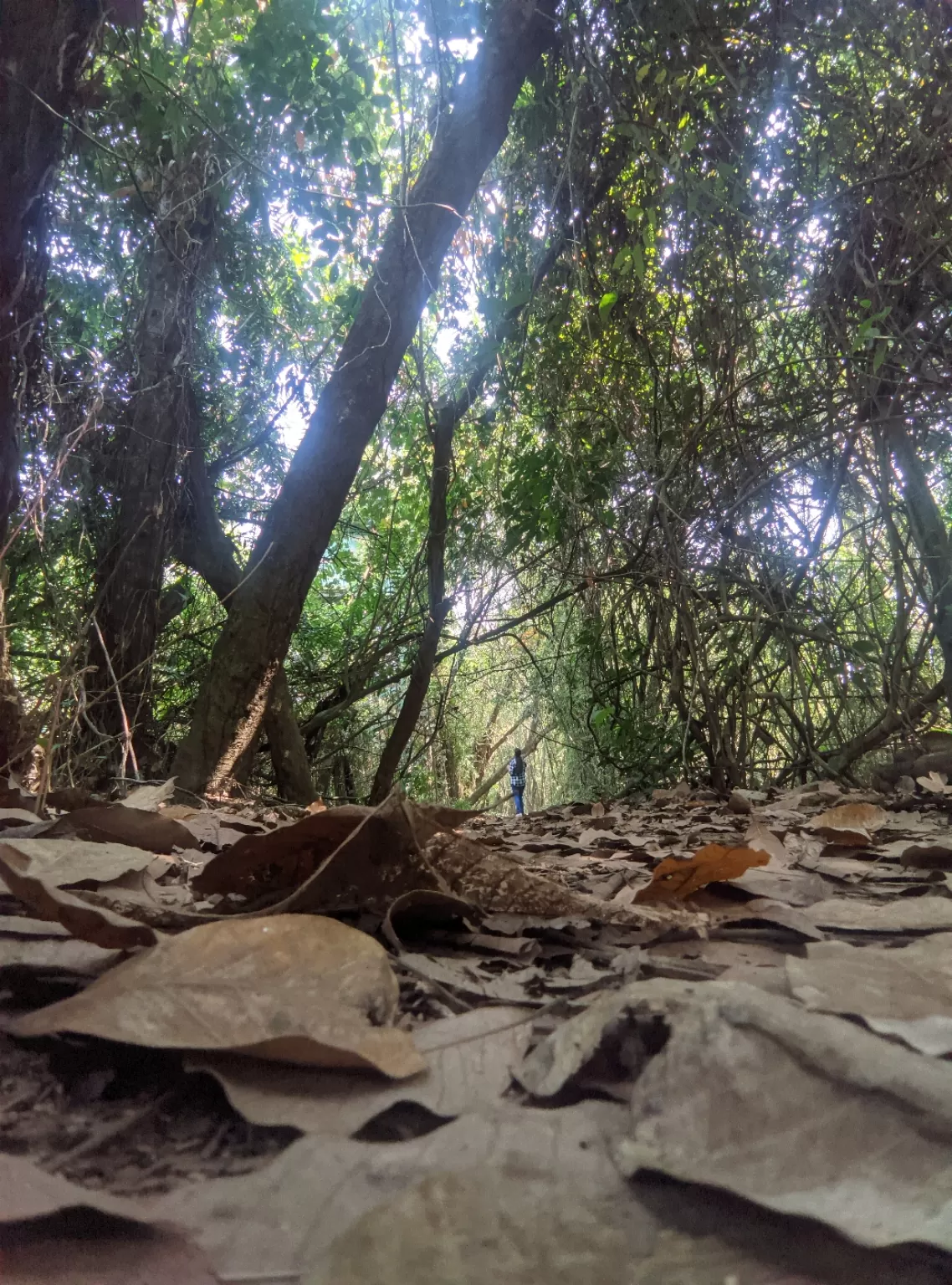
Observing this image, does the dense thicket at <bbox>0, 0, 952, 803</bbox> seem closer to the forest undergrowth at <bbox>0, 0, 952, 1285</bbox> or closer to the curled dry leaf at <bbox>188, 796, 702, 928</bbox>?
the forest undergrowth at <bbox>0, 0, 952, 1285</bbox>

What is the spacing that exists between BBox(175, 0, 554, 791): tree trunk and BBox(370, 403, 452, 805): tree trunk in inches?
40.4

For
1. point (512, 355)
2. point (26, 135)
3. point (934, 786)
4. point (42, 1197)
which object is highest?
point (512, 355)

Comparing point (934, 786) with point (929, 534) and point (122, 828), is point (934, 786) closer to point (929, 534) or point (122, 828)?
point (929, 534)

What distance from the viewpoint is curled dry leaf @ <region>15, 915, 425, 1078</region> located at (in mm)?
501

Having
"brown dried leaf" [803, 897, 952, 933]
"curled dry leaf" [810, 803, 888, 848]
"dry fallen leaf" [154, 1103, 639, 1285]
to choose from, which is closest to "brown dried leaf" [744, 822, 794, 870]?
"curled dry leaf" [810, 803, 888, 848]

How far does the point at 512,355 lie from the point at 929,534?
2023mm

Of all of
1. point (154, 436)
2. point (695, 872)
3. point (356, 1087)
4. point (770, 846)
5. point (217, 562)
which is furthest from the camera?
point (217, 562)

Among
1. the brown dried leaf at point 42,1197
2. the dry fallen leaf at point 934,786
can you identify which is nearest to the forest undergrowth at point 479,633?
the brown dried leaf at point 42,1197

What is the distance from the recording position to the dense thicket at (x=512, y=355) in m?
2.47

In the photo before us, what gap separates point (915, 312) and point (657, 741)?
202 cm

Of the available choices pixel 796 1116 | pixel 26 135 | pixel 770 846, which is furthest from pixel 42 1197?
pixel 26 135

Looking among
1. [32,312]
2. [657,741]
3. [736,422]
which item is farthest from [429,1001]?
[657,741]

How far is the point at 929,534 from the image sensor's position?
2863mm

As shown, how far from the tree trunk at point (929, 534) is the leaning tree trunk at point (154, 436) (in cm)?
271
